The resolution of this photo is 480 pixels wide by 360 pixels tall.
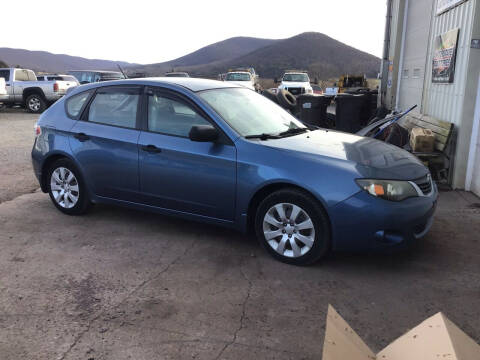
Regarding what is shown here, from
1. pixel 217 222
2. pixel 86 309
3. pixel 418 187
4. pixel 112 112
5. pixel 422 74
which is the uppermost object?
pixel 422 74

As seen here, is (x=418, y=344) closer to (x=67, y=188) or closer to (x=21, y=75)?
(x=67, y=188)

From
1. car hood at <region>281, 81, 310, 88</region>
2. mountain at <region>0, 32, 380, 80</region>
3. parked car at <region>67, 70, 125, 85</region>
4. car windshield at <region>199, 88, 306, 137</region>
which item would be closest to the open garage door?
car windshield at <region>199, 88, 306, 137</region>

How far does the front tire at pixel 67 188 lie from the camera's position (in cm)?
541

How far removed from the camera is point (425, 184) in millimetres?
4262

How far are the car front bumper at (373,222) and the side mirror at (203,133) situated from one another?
131 centimetres

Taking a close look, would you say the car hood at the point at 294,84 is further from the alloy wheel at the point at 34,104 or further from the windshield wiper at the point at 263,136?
the windshield wiper at the point at 263,136

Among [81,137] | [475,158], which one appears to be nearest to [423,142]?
[475,158]

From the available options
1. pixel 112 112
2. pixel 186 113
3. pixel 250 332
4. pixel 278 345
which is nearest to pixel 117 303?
pixel 250 332

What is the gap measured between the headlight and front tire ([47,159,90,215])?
10.6ft

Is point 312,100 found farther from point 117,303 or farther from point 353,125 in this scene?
point 117,303

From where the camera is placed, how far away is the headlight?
3.87 m

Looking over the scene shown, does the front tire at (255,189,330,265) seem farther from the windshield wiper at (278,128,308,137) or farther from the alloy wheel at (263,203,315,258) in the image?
the windshield wiper at (278,128,308,137)

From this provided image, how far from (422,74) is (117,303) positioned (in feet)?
28.3

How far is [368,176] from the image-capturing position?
3910 millimetres
